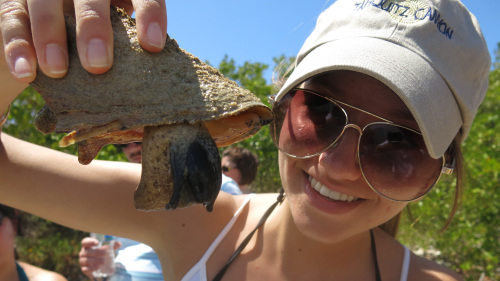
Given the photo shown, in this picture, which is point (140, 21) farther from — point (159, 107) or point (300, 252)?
point (300, 252)

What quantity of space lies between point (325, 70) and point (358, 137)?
33cm

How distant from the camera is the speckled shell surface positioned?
95 cm

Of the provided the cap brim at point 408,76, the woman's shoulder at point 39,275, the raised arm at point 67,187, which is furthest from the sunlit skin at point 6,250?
the cap brim at point 408,76

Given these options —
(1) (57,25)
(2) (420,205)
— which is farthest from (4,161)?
(2) (420,205)

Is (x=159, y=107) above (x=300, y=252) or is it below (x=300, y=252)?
above

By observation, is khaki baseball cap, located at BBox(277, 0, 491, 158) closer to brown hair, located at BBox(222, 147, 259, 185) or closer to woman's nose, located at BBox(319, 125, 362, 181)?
woman's nose, located at BBox(319, 125, 362, 181)

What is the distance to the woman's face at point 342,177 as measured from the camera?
1.57 meters

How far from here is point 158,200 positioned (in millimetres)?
957

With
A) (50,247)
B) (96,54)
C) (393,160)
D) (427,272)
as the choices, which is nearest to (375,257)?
(427,272)

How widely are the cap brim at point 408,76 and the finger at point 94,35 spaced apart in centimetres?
82

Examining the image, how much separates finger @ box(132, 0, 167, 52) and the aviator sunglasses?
30.9 inches

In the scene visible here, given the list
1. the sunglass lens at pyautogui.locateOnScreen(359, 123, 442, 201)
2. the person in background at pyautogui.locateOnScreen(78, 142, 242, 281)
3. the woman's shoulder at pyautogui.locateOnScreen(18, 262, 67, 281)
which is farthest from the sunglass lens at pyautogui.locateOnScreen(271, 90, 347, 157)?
the woman's shoulder at pyautogui.locateOnScreen(18, 262, 67, 281)

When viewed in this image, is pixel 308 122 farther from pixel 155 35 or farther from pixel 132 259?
pixel 132 259

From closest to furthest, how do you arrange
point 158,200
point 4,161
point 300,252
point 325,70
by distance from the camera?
point 158,200 → point 325,70 → point 4,161 → point 300,252
